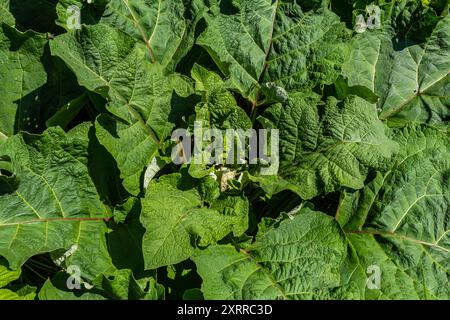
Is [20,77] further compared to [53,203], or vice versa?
[20,77]

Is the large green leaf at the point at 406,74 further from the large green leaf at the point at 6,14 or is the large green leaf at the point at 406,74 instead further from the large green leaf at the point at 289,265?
the large green leaf at the point at 6,14

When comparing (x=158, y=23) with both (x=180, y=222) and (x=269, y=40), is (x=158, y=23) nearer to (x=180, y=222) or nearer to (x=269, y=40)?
(x=269, y=40)

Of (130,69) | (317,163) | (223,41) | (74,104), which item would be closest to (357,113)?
(317,163)

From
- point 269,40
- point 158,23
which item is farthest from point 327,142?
point 158,23

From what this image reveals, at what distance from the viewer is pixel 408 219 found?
7.12ft

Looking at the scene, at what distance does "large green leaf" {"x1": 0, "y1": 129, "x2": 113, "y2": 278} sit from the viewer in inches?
79.8

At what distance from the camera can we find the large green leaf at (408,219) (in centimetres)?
207

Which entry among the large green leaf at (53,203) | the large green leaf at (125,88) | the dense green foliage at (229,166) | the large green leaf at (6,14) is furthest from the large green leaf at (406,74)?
the large green leaf at (6,14)

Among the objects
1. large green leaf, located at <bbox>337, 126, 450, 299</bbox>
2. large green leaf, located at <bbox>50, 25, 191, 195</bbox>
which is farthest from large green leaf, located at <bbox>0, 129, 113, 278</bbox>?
large green leaf, located at <bbox>337, 126, 450, 299</bbox>

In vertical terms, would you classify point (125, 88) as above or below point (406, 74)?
above

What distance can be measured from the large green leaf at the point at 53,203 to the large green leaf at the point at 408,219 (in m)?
0.90

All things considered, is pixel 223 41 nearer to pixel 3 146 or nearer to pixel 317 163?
pixel 317 163

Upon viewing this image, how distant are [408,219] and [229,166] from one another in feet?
2.20

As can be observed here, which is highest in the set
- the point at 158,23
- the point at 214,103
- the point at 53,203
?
the point at 158,23
